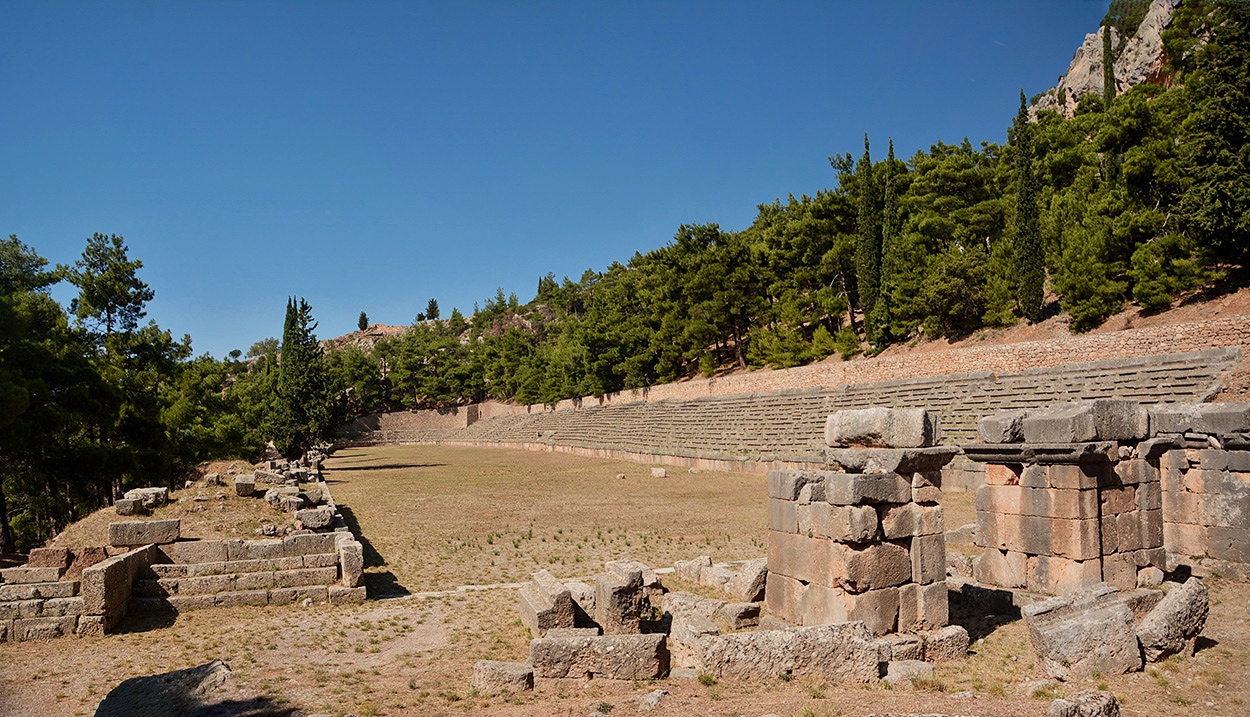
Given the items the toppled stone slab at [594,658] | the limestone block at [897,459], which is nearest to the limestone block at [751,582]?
the limestone block at [897,459]

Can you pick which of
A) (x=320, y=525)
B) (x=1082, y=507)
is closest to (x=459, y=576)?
(x=320, y=525)

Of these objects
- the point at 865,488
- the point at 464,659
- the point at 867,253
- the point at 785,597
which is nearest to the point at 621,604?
the point at 464,659

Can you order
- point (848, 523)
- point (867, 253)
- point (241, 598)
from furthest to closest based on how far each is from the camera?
point (867, 253) < point (241, 598) < point (848, 523)

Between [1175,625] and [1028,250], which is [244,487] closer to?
[1175,625]

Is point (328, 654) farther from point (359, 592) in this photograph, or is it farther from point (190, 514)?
point (190, 514)

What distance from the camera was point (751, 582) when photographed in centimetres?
917

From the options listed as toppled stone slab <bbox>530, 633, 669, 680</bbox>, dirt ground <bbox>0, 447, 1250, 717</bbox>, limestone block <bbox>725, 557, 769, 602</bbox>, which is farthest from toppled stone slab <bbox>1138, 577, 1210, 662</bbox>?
toppled stone slab <bbox>530, 633, 669, 680</bbox>

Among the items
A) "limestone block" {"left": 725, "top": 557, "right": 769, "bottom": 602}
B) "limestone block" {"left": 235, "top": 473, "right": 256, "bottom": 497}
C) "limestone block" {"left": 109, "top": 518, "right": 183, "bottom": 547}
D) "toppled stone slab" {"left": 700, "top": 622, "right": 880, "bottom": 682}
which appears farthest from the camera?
"limestone block" {"left": 235, "top": 473, "right": 256, "bottom": 497}

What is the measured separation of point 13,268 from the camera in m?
32.7

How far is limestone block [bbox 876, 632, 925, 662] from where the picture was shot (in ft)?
22.3

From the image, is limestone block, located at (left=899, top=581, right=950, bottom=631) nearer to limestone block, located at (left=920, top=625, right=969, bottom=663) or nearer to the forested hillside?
limestone block, located at (left=920, top=625, right=969, bottom=663)

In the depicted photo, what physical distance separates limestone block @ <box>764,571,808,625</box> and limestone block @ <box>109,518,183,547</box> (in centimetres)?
932

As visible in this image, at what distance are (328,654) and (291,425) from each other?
28.4 metres

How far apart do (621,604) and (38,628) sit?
286 inches
